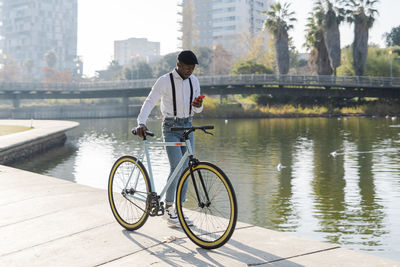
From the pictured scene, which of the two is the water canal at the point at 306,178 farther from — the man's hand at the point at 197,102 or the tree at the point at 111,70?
the tree at the point at 111,70

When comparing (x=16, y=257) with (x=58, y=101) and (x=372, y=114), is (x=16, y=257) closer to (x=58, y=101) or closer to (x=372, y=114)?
(x=372, y=114)

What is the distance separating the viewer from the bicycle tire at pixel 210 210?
14.4ft

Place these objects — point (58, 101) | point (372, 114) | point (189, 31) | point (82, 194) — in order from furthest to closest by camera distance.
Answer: point (189, 31)
point (58, 101)
point (372, 114)
point (82, 194)

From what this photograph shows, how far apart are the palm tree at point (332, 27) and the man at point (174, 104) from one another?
54295mm

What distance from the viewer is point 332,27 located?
56.9 m

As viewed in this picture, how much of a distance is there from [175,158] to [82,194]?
9.08ft

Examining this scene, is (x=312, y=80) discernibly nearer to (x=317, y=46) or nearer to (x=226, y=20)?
(x=317, y=46)

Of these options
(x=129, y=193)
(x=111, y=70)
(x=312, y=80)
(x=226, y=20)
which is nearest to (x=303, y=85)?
(x=312, y=80)

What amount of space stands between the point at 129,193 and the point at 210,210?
3.93 feet

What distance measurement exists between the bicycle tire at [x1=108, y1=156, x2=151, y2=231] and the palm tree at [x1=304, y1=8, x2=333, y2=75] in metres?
56.8

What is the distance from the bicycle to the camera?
447 cm

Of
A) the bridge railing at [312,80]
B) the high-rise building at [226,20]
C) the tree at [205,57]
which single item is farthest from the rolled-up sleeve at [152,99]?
the high-rise building at [226,20]

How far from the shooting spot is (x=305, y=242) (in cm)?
468

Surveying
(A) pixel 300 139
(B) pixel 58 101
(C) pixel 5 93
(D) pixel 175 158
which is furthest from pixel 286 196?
(B) pixel 58 101
